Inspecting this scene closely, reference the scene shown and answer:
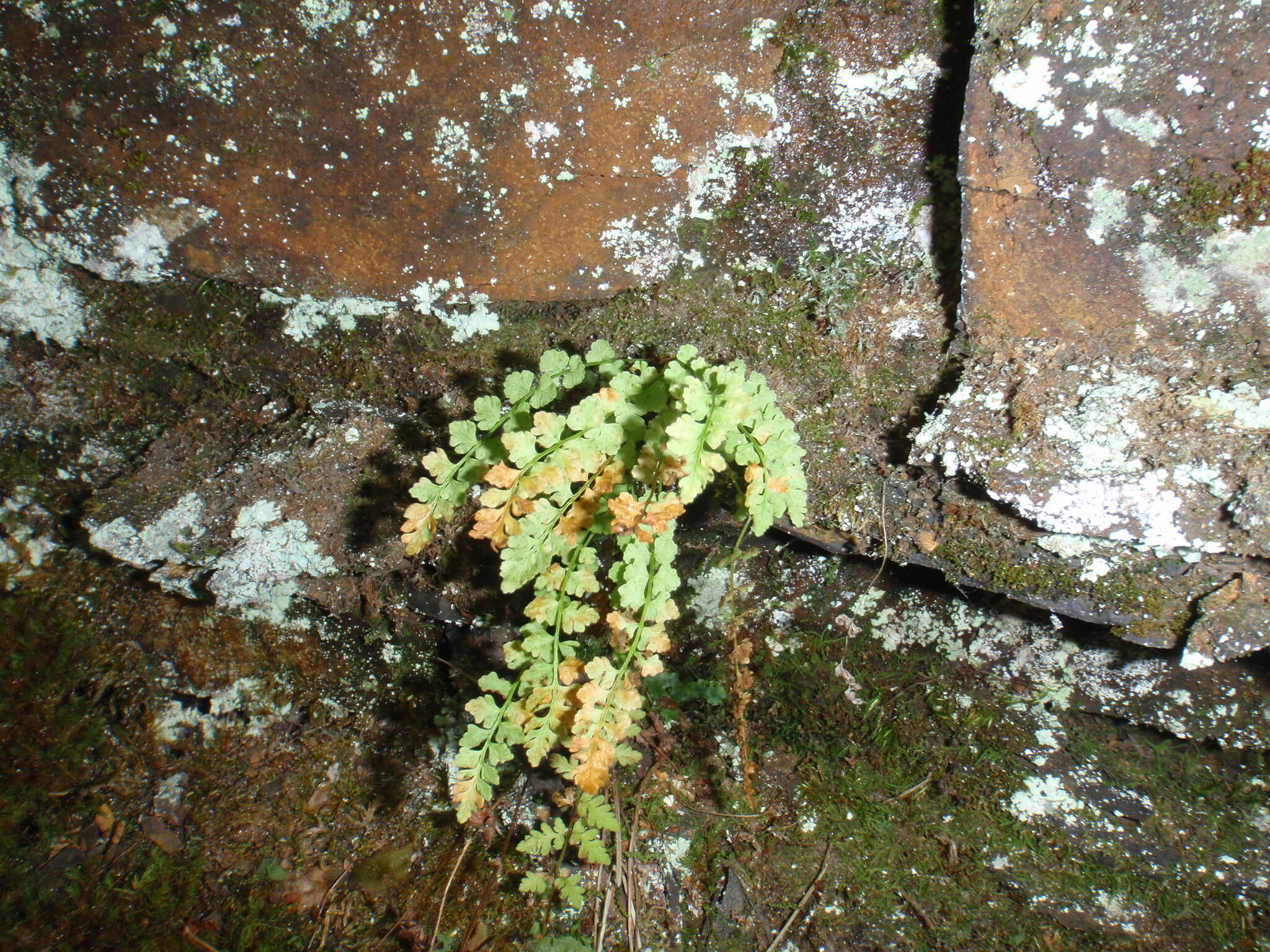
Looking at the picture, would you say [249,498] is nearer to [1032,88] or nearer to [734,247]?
[734,247]

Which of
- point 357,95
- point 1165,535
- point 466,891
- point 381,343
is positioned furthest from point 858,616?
point 357,95

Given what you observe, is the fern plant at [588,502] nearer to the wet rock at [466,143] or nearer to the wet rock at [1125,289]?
the wet rock at [466,143]

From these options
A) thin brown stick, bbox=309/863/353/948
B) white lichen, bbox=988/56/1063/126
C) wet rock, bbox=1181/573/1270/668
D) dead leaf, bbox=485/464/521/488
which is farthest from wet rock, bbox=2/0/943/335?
thin brown stick, bbox=309/863/353/948

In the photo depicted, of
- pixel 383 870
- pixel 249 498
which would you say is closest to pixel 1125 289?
pixel 249 498

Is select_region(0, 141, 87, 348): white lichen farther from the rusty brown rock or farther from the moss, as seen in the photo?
the moss

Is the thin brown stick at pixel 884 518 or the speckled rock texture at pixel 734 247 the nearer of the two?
the speckled rock texture at pixel 734 247

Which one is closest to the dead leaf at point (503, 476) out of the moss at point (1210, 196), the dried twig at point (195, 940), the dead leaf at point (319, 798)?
the moss at point (1210, 196)

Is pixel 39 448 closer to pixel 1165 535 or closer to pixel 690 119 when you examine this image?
pixel 690 119
